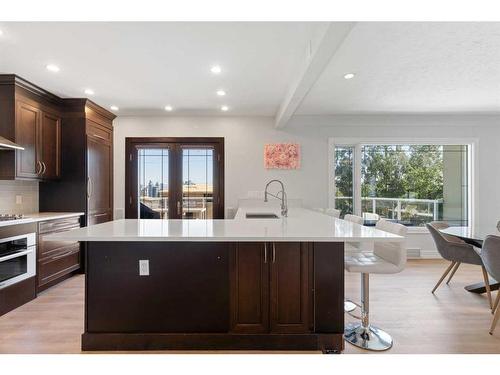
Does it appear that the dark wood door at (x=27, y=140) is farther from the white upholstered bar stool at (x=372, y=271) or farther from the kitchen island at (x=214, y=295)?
the white upholstered bar stool at (x=372, y=271)

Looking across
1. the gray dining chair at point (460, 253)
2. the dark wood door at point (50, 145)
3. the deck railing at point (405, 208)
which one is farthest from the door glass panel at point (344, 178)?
the dark wood door at point (50, 145)

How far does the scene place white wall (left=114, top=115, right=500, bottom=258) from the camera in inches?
194

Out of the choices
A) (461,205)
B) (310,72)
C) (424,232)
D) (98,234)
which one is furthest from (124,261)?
(461,205)

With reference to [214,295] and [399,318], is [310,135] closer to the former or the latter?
[399,318]

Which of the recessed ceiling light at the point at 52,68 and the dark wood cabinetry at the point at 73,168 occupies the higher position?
the recessed ceiling light at the point at 52,68

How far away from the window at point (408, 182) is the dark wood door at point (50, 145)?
440 cm

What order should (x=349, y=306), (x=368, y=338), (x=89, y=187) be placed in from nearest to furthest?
1. (x=368, y=338)
2. (x=349, y=306)
3. (x=89, y=187)

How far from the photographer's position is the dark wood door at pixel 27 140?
10.7 ft

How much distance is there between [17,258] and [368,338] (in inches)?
136

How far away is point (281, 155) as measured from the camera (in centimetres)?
494

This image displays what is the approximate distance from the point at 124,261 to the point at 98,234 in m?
0.33

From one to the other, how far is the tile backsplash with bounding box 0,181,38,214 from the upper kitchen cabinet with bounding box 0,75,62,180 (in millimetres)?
351

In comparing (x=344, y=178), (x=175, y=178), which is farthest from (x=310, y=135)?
(x=175, y=178)

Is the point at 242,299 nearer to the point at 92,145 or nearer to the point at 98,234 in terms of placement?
the point at 98,234
